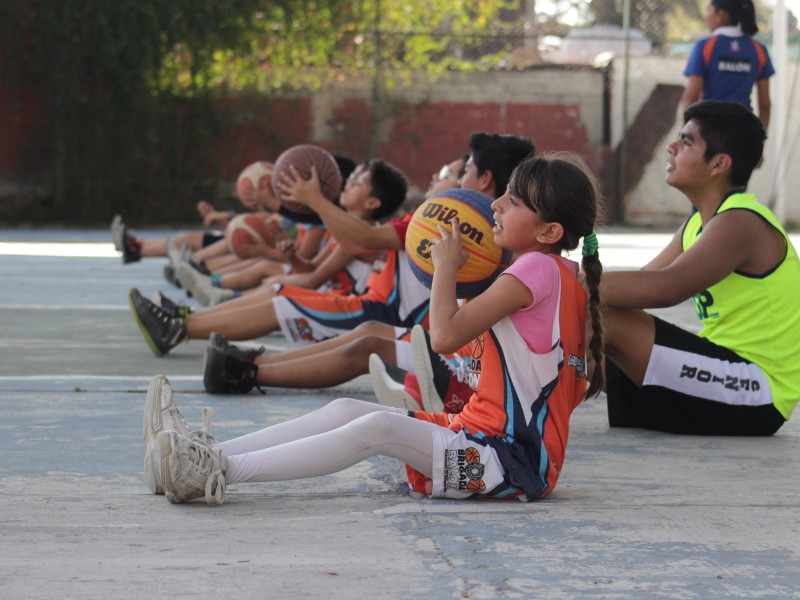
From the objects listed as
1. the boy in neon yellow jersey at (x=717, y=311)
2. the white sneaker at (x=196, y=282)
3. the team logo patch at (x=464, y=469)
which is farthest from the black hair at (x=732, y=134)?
the white sneaker at (x=196, y=282)

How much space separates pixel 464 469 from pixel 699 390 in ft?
4.83

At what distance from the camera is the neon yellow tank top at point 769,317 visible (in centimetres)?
481

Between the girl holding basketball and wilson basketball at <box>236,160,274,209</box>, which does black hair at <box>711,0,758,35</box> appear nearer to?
wilson basketball at <box>236,160,274,209</box>

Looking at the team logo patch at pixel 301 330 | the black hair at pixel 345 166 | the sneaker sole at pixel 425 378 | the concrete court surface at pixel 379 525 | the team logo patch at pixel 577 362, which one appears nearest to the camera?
the concrete court surface at pixel 379 525

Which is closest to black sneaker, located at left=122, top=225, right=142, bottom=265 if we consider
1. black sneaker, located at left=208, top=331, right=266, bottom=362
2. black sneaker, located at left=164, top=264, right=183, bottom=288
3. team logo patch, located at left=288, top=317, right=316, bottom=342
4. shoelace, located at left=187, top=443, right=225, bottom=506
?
black sneaker, located at left=164, top=264, right=183, bottom=288

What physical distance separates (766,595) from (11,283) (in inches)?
338

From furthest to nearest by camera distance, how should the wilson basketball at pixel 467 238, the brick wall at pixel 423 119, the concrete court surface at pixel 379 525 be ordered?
1. the brick wall at pixel 423 119
2. the wilson basketball at pixel 467 238
3. the concrete court surface at pixel 379 525

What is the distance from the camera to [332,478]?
4.05 meters

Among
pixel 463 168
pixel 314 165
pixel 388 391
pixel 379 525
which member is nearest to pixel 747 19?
pixel 314 165

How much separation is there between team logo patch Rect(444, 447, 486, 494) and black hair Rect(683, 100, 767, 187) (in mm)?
1856

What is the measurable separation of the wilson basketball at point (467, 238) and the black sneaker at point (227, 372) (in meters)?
1.43

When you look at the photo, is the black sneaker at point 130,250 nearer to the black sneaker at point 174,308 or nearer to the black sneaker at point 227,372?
the black sneaker at point 174,308

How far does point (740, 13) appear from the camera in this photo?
29.3 feet

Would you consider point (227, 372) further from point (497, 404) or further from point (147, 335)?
point (497, 404)
